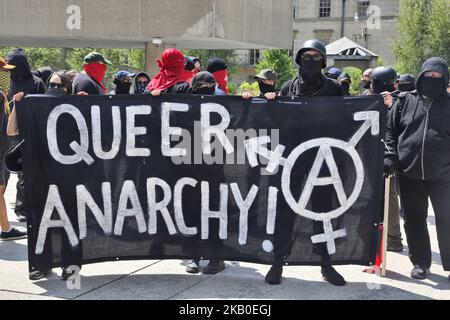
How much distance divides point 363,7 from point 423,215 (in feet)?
154

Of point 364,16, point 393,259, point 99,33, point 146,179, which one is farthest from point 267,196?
point 364,16

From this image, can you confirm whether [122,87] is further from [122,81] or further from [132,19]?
[132,19]

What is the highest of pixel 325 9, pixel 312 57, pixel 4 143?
pixel 325 9

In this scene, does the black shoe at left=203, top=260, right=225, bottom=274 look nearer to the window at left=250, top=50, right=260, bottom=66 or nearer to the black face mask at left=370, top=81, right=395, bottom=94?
the black face mask at left=370, top=81, right=395, bottom=94

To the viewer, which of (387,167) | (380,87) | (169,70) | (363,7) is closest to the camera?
(387,167)

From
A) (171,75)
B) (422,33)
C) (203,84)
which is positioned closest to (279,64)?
(422,33)

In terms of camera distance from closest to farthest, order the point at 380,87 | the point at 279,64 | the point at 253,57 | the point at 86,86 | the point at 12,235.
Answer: the point at 86,86 < the point at 380,87 < the point at 12,235 < the point at 279,64 < the point at 253,57

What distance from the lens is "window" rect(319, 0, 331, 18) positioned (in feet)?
165

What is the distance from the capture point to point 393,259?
5.73 m

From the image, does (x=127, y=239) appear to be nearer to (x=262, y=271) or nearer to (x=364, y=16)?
(x=262, y=271)

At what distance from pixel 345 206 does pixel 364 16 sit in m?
46.9

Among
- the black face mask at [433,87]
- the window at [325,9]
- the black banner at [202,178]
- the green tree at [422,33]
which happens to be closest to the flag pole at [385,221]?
the black banner at [202,178]

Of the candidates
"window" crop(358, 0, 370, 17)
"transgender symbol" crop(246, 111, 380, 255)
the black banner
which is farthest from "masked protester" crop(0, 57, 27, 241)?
"window" crop(358, 0, 370, 17)

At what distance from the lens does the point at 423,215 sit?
511 cm
